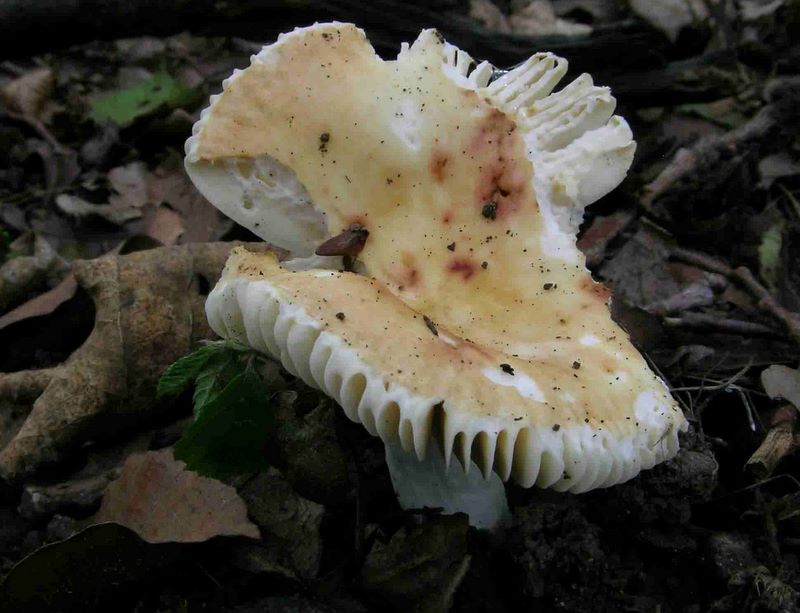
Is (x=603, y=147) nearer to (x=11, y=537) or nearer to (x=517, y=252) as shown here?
(x=517, y=252)

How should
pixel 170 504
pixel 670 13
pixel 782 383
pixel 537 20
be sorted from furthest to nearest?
pixel 537 20 < pixel 670 13 < pixel 782 383 < pixel 170 504

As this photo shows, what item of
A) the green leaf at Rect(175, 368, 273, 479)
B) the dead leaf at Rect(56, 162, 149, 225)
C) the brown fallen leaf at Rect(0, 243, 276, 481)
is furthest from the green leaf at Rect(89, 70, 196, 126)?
the green leaf at Rect(175, 368, 273, 479)

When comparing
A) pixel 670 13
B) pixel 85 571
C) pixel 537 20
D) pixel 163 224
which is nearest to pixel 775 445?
pixel 85 571

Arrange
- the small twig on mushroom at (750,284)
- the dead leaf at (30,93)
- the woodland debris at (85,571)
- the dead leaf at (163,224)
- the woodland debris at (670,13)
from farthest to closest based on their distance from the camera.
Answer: the dead leaf at (30,93), the woodland debris at (670,13), the dead leaf at (163,224), the small twig on mushroom at (750,284), the woodland debris at (85,571)

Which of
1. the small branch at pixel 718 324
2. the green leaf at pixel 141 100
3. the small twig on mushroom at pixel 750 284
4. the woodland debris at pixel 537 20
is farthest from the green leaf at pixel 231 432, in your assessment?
the woodland debris at pixel 537 20

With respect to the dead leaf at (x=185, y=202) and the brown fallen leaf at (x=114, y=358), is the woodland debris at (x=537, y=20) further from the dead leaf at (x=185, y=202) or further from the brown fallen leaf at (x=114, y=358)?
the brown fallen leaf at (x=114, y=358)

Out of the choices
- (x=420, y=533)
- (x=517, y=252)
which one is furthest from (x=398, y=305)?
(x=420, y=533)

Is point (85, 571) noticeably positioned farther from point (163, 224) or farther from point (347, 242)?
point (163, 224)
